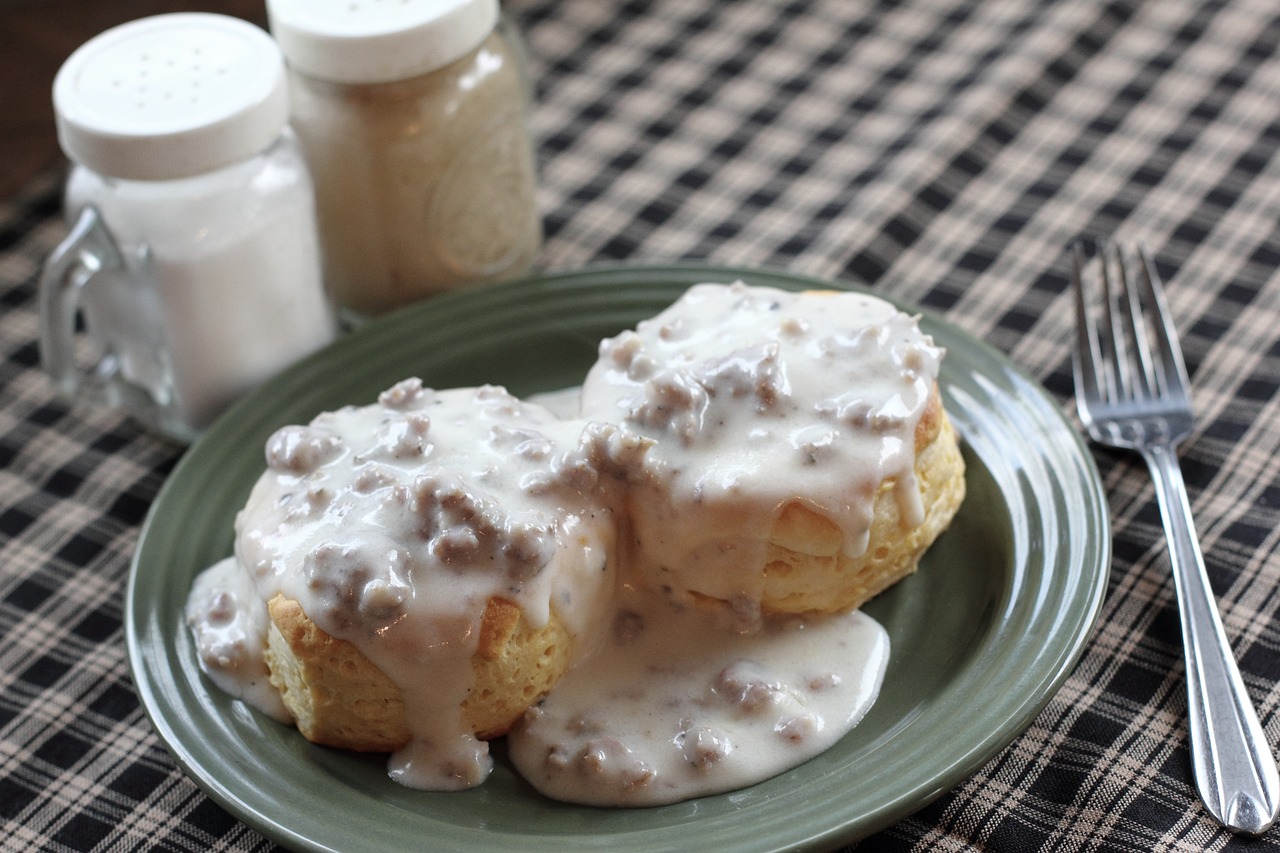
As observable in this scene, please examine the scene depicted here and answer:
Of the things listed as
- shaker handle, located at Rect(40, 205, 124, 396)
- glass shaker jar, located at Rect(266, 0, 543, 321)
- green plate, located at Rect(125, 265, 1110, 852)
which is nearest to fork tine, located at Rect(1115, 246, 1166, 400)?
green plate, located at Rect(125, 265, 1110, 852)

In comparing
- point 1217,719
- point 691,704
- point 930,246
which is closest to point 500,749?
point 691,704

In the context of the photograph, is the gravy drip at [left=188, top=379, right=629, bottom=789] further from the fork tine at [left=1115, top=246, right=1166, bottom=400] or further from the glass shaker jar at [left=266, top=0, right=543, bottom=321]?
the fork tine at [left=1115, top=246, right=1166, bottom=400]

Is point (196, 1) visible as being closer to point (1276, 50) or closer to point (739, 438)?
point (739, 438)

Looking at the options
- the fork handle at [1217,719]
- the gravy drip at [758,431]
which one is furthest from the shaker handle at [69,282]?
the fork handle at [1217,719]

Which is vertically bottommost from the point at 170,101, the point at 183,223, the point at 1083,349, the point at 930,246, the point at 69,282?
the point at 930,246

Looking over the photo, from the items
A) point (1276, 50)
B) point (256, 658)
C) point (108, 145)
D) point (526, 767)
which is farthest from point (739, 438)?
point (1276, 50)

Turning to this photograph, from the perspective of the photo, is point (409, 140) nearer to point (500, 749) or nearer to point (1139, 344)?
point (500, 749)

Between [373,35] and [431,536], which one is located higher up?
[373,35]
